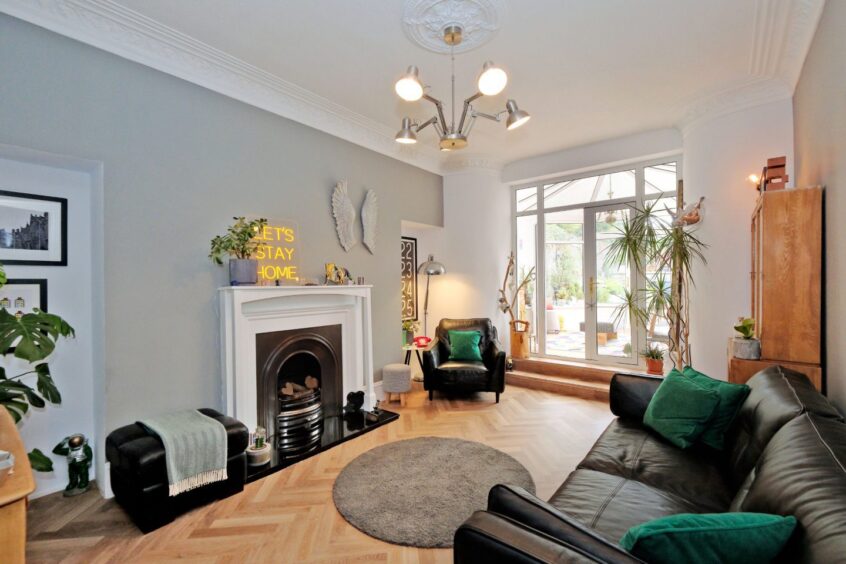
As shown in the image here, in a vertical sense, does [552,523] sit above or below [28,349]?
below

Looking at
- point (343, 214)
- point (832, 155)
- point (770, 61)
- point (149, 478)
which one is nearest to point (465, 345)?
point (343, 214)

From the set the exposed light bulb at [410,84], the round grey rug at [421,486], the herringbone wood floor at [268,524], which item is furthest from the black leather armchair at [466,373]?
the exposed light bulb at [410,84]

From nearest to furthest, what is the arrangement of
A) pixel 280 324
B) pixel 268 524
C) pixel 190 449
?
1. pixel 268 524
2. pixel 190 449
3. pixel 280 324

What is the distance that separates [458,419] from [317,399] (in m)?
1.42

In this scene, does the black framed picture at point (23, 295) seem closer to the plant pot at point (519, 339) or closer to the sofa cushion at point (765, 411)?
the sofa cushion at point (765, 411)

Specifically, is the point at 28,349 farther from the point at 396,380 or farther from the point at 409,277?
the point at 409,277

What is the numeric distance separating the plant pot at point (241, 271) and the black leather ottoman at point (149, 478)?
1.05 meters

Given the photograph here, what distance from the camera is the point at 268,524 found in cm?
223

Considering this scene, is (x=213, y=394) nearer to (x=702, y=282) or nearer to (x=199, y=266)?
(x=199, y=266)

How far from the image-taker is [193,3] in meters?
2.40

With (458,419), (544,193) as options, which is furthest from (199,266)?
(544,193)

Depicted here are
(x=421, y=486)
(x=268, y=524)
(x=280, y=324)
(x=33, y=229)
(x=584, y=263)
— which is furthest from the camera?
(x=584, y=263)

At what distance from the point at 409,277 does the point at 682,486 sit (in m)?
4.19

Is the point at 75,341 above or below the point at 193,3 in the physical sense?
below
